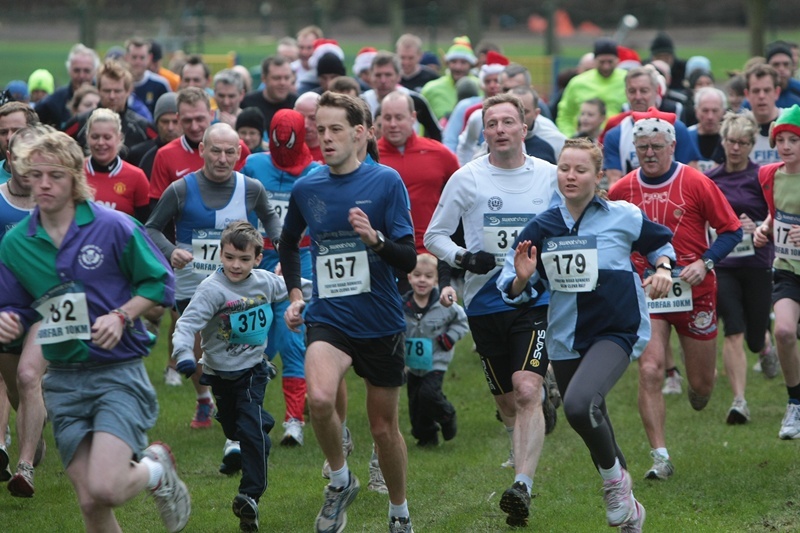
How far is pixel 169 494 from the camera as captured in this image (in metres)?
6.29

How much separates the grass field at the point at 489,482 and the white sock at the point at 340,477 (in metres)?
0.57

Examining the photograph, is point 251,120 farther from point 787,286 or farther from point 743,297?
point 787,286

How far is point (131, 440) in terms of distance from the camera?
230 inches

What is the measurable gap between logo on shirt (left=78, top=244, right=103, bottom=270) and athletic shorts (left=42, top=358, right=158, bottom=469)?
18.4 inches

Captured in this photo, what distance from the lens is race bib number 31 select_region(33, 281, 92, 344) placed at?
579cm

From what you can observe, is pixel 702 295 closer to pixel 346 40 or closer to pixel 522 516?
pixel 522 516

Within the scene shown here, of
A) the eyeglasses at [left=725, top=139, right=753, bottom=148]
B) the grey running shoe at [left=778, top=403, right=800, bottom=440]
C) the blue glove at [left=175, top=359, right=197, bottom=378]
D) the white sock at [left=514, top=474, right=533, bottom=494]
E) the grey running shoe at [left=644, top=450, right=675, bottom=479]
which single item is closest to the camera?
the blue glove at [left=175, top=359, right=197, bottom=378]

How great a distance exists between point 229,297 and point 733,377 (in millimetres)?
4595

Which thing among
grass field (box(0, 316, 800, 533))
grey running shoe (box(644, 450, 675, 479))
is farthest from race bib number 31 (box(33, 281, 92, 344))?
grey running shoe (box(644, 450, 675, 479))

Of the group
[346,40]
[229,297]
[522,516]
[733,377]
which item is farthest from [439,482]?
[346,40]

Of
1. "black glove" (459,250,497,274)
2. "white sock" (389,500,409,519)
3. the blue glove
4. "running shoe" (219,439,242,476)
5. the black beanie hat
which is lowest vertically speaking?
"running shoe" (219,439,242,476)

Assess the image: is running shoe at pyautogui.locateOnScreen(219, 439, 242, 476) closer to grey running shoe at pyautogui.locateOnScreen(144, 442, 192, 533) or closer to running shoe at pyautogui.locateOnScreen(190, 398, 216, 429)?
running shoe at pyautogui.locateOnScreen(190, 398, 216, 429)

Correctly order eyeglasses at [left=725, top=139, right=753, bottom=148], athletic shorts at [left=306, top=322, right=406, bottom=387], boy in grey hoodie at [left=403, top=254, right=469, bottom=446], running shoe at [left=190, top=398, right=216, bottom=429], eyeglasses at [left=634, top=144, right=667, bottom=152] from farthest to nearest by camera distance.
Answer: running shoe at [left=190, top=398, right=216, bottom=429] < eyeglasses at [left=725, top=139, right=753, bottom=148] < boy in grey hoodie at [left=403, top=254, right=469, bottom=446] < eyeglasses at [left=634, top=144, right=667, bottom=152] < athletic shorts at [left=306, top=322, right=406, bottom=387]

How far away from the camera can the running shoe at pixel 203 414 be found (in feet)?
33.1
